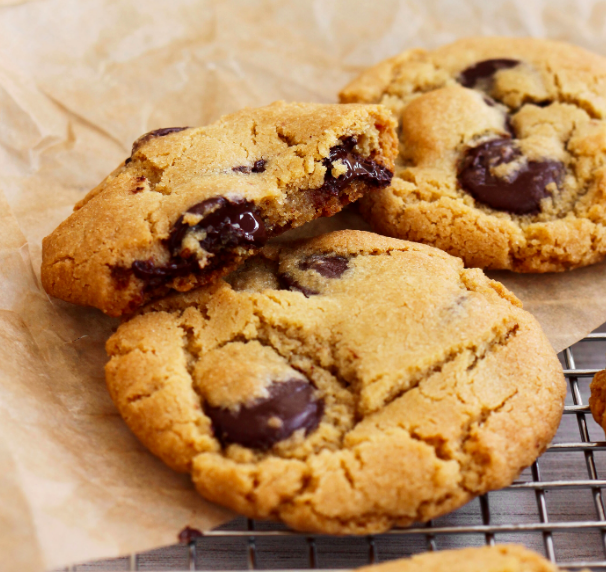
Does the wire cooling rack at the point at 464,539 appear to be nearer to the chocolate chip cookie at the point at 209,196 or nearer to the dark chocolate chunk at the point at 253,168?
the chocolate chip cookie at the point at 209,196

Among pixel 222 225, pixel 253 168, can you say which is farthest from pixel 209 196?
pixel 253 168

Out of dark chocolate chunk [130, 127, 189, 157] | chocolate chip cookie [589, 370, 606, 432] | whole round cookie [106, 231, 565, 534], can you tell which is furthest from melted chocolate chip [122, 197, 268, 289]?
chocolate chip cookie [589, 370, 606, 432]

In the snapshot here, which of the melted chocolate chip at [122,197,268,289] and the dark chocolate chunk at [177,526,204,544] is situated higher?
the melted chocolate chip at [122,197,268,289]

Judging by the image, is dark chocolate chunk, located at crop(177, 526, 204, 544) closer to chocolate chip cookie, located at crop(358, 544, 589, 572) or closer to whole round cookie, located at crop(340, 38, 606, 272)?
chocolate chip cookie, located at crop(358, 544, 589, 572)

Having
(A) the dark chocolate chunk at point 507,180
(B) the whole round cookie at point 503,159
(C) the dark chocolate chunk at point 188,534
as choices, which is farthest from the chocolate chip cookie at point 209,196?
(C) the dark chocolate chunk at point 188,534

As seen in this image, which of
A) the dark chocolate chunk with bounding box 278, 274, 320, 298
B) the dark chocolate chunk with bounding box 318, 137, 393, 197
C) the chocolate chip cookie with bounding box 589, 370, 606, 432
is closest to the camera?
the chocolate chip cookie with bounding box 589, 370, 606, 432
